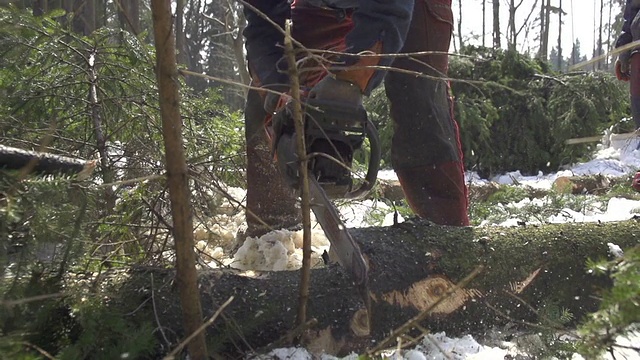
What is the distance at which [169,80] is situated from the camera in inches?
42.9

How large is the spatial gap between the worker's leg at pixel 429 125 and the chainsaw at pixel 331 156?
786 millimetres

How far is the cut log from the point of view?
1.10 m

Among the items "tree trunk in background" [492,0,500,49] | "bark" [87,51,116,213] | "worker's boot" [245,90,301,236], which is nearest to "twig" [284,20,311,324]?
"bark" [87,51,116,213]

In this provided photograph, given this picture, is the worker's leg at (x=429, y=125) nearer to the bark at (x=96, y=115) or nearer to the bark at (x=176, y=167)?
the bark at (x=96, y=115)

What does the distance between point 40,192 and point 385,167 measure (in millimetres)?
8837

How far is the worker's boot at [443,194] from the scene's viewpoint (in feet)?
8.64

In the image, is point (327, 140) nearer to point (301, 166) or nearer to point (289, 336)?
→ point (301, 166)

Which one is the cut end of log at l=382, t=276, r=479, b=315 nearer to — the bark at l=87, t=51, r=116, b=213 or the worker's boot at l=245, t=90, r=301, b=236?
the bark at l=87, t=51, r=116, b=213

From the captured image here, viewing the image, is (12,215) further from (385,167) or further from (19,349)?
(385,167)

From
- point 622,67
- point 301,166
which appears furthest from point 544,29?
point 301,166

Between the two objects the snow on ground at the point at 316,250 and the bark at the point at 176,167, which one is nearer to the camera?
the bark at the point at 176,167

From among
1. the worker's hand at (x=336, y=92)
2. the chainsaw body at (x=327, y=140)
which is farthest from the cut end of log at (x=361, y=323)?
the worker's hand at (x=336, y=92)

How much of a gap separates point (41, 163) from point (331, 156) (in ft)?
2.49

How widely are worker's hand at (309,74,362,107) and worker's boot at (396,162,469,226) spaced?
0.91 metres
